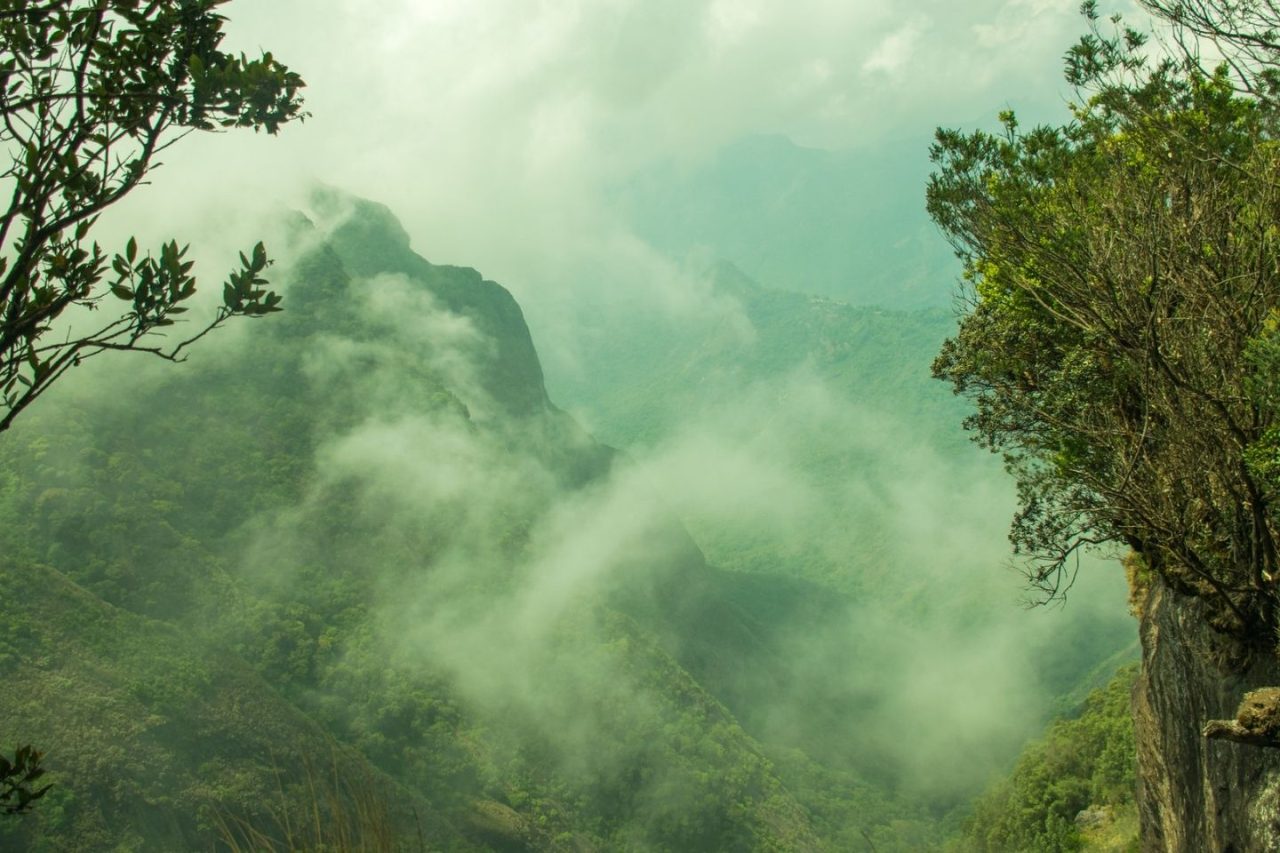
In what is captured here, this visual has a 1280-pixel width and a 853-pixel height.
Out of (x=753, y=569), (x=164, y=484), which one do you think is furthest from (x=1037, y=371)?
(x=753, y=569)

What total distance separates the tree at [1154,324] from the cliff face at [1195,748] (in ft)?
1.54

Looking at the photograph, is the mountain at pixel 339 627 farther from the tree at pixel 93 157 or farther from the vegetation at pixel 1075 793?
the tree at pixel 93 157

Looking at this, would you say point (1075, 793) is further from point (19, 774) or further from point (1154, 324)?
point (19, 774)

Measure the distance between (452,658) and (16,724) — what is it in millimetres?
31806

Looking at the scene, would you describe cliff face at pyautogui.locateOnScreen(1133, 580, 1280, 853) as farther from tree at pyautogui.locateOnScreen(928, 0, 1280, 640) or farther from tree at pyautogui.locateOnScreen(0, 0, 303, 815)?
tree at pyautogui.locateOnScreen(0, 0, 303, 815)

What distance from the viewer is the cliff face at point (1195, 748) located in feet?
23.6

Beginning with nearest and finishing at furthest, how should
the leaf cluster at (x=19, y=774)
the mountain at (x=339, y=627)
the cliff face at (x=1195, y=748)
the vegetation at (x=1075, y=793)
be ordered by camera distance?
the leaf cluster at (x=19, y=774) < the cliff face at (x=1195, y=748) < the vegetation at (x=1075, y=793) < the mountain at (x=339, y=627)

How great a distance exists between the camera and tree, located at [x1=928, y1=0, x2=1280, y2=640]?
295 inches

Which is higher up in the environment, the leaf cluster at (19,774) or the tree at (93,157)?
the tree at (93,157)

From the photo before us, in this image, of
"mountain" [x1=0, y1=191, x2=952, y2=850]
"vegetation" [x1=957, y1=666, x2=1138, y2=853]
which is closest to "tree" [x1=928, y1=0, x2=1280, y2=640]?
"vegetation" [x1=957, y1=666, x2=1138, y2=853]

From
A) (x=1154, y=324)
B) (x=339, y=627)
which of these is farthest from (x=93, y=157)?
(x=339, y=627)

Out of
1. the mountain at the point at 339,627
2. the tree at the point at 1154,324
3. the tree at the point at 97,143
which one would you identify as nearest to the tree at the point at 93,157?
the tree at the point at 97,143

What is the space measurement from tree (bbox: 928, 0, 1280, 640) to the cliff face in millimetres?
471

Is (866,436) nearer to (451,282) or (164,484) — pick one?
(451,282)
